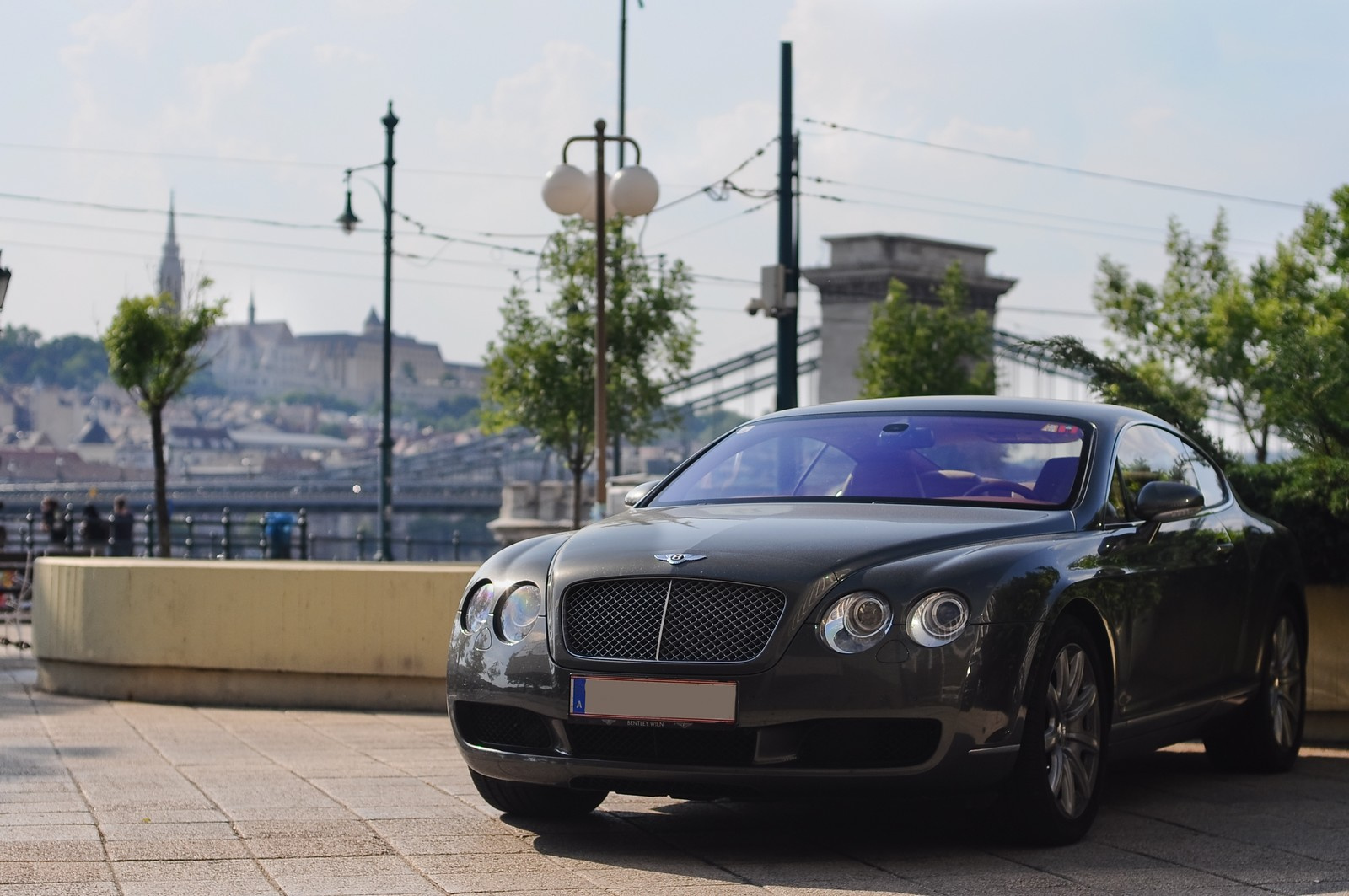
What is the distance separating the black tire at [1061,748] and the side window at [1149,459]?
2.82ft

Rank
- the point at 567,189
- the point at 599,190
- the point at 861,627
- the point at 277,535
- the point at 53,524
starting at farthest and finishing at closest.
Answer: the point at 277,535, the point at 53,524, the point at 599,190, the point at 567,189, the point at 861,627

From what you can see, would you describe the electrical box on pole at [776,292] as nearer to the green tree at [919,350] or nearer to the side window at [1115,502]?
the side window at [1115,502]

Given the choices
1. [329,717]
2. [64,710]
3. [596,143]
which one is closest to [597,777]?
[329,717]

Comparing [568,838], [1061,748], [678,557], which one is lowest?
[568,838]

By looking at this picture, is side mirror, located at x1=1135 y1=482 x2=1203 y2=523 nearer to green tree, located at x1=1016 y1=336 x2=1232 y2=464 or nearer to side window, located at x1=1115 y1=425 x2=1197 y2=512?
side window, located at x1=1115 y1=425 x2=1197 y2=512

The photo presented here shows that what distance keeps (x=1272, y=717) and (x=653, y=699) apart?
10.3 ft

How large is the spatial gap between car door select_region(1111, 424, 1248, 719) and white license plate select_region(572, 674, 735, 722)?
1413mm

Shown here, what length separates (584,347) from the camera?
36.2m

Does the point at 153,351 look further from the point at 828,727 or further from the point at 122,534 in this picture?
the point at 828,727

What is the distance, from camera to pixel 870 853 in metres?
5.05

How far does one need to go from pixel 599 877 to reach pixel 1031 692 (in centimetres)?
124

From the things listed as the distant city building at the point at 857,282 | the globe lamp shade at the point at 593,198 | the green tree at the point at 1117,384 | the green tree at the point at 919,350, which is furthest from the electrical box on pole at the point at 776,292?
the distant city building at the point at 857,282

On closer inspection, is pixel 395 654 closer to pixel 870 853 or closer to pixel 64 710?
pixel 64 710

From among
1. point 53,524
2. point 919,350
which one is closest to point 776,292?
point 53,524
